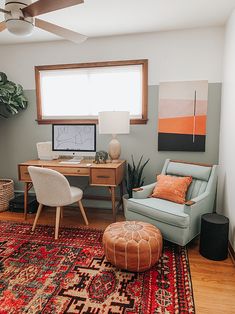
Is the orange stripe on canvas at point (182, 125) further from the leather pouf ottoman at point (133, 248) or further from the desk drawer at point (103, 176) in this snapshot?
the leather pouf ottoman at point (133, 248)

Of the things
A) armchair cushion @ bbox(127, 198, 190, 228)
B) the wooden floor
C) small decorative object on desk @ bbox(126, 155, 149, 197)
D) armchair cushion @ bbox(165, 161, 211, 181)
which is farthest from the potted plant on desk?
the wooden floor

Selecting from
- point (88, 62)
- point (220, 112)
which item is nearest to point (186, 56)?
point (220, 112)

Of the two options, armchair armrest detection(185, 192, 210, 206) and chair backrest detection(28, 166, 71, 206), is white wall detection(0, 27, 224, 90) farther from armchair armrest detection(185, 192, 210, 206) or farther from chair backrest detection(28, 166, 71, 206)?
chair backrest detection(28, 166, 71, 206)

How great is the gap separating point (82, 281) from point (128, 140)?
6.50ft

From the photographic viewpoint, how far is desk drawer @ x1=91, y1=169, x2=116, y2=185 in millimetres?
2867

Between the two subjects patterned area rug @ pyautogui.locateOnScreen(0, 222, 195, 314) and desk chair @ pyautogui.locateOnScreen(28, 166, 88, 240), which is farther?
desk chair @ pyautogui.locateOnScreen(28, 166, 88, 240)

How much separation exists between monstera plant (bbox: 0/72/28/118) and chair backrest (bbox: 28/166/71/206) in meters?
1.24

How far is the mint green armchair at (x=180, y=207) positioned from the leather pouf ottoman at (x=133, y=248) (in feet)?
0.86

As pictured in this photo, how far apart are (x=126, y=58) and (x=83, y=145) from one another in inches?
52.0

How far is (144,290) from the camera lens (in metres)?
1.83

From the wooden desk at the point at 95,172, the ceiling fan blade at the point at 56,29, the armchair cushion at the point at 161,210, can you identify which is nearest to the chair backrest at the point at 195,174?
the armchair cushion at the point at 161,210

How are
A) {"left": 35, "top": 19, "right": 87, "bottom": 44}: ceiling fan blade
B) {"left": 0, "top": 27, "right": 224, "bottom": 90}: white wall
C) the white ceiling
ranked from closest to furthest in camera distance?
{"left": 35, "top": 19, "right": 87, "bottom": 44}: ceiling fan blade
the white ceiling
{"left": 0, "top": 27, "right": 224, "bottom": 90}: white wall

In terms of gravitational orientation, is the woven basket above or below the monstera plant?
below

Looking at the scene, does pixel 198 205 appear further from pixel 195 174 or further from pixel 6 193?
pixel 6 193
